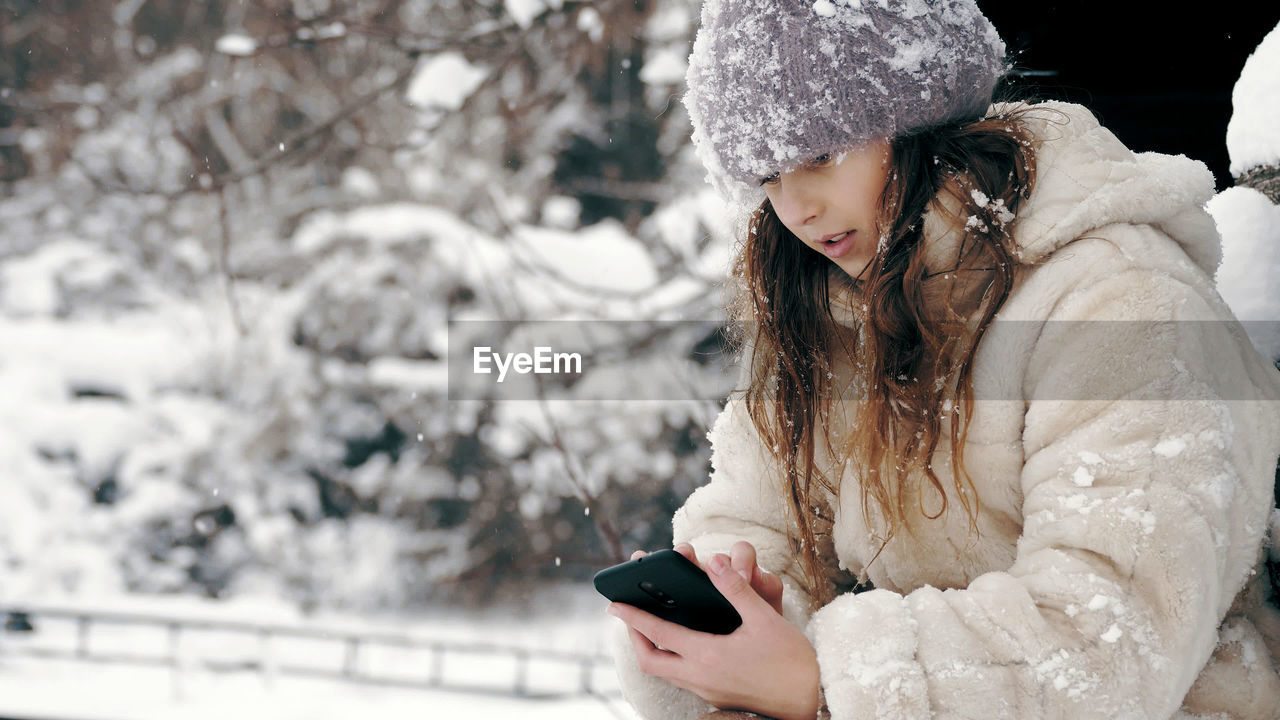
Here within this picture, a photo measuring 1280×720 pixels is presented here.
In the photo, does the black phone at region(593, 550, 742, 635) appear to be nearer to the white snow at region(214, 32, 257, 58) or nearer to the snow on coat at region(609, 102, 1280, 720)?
the snow on coat at region(609, 102, 1280, 720)

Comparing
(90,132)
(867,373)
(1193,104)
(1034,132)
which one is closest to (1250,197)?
(1193,104)

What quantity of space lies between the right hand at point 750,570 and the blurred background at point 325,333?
1.79 m

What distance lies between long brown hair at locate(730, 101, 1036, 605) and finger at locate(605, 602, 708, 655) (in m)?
0.20

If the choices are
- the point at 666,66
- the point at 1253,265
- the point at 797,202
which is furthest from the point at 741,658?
the point at 666,66

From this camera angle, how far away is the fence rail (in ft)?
8.48

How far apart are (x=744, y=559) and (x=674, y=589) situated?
9 centimetres

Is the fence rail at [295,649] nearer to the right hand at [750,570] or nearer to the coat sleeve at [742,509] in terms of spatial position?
the coat sleeve at [742,509]

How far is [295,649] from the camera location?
9.13 feet

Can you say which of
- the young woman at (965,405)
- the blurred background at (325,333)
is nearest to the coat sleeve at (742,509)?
the young woman at (965,405)

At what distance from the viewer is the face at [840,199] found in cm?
71

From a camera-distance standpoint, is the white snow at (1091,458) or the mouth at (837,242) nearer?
the white snow at (1091,458)

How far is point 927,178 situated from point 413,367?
2.43m

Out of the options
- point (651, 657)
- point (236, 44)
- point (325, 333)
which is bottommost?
point (325, 333)

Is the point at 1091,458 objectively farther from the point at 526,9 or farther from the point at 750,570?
the point at 526,9
